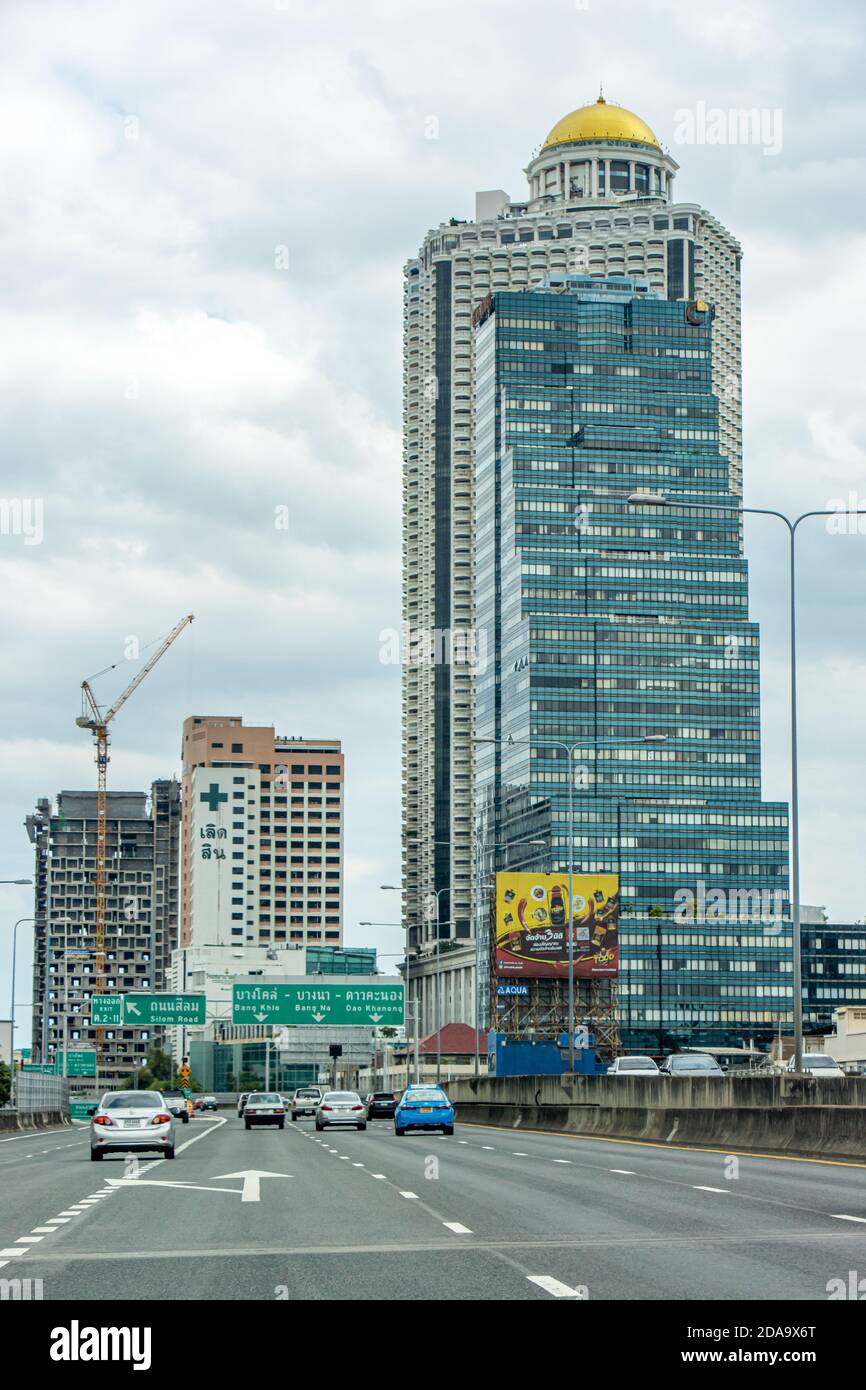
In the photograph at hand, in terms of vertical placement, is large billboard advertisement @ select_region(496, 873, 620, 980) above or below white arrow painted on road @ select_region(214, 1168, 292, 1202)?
above

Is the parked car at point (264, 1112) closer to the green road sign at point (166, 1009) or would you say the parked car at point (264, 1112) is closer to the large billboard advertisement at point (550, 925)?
the green road sign at point (166, 1009)

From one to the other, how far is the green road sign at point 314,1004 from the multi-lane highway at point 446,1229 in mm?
72382

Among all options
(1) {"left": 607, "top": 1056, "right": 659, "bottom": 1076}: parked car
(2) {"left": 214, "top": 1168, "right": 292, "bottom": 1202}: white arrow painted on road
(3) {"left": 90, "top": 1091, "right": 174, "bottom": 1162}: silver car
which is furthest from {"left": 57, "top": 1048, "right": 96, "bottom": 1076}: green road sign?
(2) {"left": 214, "top": 1168, "right": 292, "bottom": 1202}: white arrow painted on road

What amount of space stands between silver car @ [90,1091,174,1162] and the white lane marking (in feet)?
76.8

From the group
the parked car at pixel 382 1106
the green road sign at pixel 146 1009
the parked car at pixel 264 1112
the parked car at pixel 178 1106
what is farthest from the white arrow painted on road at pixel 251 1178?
the green road sign at pixel 146 1009

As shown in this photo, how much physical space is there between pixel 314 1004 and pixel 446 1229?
8893 centimetres

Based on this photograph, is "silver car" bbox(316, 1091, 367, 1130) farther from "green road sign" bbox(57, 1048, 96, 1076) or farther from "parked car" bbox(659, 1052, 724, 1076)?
"green road sign" bbox(57, 1048, 96, 1076)

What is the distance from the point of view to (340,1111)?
211 ft

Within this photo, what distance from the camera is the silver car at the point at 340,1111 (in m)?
64.1

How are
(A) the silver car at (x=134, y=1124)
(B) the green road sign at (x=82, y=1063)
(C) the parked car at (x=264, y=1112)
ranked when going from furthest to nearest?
(B) the green road sign at (x=82, y=1063), (C) the parked car at (x=264, y=1112), (A) the silver car at (x=134, y=1124)

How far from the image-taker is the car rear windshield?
1439 inches

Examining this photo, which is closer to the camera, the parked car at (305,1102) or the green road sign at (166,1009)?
the parked car at (305,1102)
